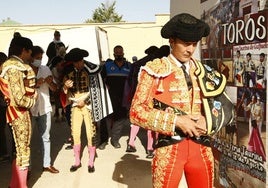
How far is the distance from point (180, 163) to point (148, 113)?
0.43m

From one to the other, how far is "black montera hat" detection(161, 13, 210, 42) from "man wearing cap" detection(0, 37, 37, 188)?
2.10m

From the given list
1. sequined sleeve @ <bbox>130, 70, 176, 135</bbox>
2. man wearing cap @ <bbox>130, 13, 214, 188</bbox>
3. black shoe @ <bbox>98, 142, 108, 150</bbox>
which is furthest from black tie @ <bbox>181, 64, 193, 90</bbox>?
black shoe @ <bbox>98, 142, 108, 150</bbox>

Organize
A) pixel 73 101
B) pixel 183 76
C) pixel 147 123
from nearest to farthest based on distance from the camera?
pixel 147 123 < pixel 183 76 < pixel 73 101

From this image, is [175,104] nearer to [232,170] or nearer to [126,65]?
[232,170]

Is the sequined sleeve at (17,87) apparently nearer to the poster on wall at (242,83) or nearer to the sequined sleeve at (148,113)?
the sequined sleeve at (148,113)

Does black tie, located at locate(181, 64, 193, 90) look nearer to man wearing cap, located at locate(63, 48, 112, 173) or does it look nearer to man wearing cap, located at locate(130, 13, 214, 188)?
man wearing cap, located at locate(130, 13, 214, 188)

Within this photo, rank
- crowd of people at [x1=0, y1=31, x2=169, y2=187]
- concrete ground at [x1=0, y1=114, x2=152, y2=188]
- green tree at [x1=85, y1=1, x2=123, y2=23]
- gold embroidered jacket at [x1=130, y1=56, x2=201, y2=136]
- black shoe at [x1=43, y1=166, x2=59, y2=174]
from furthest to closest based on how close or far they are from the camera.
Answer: green tree at [x1=85, y1=1, x2=123, y2=23] < black shoe at [x1=43, y1=166, x2=59, y2=174] < concrete ground at [x1=0, y1=114, x2=152, y2=188] < crowd of people at [x1=0, y1=31, x2=169, y2=187] < gold embroidered jacket at [x1=130, y1=56, x2=201, y2=136]

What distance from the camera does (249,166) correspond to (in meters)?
3.65

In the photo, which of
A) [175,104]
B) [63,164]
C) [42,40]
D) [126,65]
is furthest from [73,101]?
[42,40]

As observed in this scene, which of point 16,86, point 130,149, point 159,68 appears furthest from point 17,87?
point 130,149

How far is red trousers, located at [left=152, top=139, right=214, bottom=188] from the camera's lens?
2559 mm

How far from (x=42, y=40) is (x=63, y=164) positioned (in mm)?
9721

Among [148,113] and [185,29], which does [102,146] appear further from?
[185,29]

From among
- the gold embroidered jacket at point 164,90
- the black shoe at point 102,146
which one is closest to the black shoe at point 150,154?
the black shoe at point 102,146
